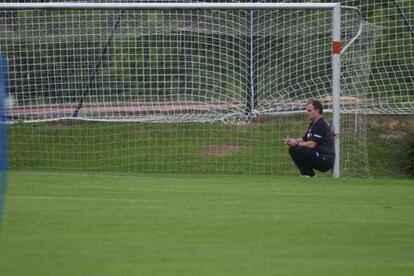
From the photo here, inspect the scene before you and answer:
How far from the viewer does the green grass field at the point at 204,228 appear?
8234 mm

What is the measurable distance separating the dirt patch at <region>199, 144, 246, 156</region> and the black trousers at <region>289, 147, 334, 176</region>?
275 cm

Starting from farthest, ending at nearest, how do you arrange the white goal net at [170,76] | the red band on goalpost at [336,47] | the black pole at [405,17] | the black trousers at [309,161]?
the black pole at [405,17], the white goal net at [170,76], the red band on goalpost at [336,47], the black trousers at [309,161]

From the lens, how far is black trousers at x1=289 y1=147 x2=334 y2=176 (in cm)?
1748

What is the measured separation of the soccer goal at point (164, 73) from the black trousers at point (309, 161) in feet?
7.69

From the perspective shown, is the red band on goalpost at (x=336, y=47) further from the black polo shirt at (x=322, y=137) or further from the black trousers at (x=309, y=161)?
the black trousers at (x=309, y=161)

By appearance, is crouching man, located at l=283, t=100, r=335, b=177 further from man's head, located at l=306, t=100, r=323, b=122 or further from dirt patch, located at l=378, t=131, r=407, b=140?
dirt patch, located at l=378, t=131, r=407, b=140

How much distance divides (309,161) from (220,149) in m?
3.28

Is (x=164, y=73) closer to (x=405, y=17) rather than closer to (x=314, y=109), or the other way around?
(x=314, y=109)

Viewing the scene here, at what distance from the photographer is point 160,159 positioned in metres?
20.3

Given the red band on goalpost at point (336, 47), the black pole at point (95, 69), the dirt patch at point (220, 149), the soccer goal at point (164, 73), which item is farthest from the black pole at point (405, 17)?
the black pole at point (95, 69)

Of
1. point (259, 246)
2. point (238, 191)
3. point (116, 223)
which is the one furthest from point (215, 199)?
point (259, 246)

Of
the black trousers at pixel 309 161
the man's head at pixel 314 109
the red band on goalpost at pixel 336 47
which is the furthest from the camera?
the red band on goalpost at pixel 336 47

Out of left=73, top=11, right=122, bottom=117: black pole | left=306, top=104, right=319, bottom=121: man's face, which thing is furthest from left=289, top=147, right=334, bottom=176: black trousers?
left=73, top=11, right=122, bottom=117: black pole

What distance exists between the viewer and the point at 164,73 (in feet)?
66.7
